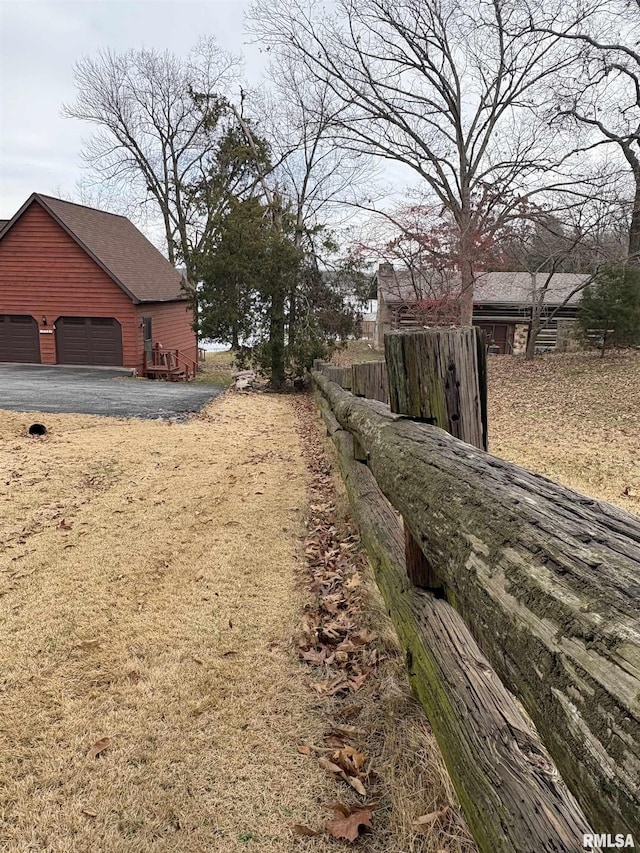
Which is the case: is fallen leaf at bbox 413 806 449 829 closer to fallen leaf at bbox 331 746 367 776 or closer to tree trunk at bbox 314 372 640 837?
fallen leaf at bbox 331 746 367 776

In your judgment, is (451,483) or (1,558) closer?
(451,483)

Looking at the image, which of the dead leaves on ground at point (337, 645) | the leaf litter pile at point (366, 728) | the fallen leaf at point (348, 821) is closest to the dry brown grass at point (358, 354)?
the dead leaves on ground at point (337, 645)

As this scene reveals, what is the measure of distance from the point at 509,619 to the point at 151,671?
2382 mm

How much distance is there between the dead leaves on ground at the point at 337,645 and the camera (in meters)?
2.12

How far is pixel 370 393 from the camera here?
4957mm

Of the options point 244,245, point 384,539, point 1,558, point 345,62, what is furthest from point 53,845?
point 345,62

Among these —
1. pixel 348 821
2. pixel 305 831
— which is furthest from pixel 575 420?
pixel 305 831

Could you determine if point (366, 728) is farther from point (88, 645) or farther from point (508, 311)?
point (508, 311)

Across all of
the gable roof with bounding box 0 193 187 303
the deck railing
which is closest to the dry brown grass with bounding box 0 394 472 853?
the deck railing

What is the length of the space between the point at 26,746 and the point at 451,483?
226 cm

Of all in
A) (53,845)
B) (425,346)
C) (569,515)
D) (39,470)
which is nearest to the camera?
(569,515)

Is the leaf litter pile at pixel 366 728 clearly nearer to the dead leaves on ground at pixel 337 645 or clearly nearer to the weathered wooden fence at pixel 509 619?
the dead leaves on ground at pixel 337 645

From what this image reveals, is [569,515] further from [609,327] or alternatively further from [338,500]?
[609,327]

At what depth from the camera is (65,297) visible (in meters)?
20.8
